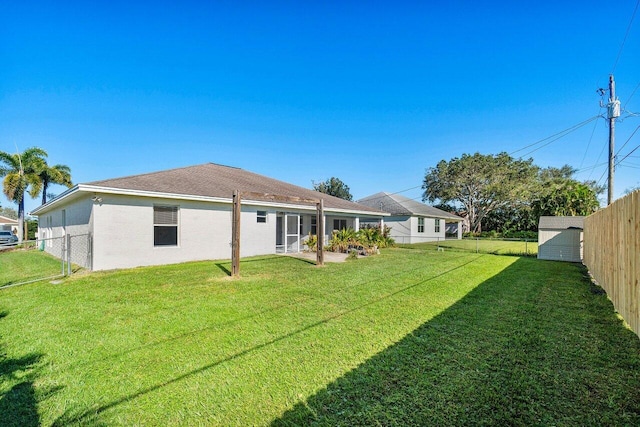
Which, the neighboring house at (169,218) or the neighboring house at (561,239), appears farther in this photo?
the neighboring house at (561,239)

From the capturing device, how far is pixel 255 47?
14422mm

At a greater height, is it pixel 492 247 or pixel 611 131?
pixel 611 131

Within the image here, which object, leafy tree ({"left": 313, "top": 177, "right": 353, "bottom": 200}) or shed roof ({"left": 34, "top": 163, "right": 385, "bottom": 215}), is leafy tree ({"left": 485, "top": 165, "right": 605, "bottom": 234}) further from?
leafy tree ({"left": 313, "top": 177, "right": 353, "bottom": 200})

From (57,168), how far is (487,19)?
37562mm

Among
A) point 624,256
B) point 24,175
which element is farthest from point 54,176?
point 624,256

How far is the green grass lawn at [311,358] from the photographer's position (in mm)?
2473

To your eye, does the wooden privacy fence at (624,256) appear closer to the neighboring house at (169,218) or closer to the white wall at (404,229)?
the neighboring house at (169,218)

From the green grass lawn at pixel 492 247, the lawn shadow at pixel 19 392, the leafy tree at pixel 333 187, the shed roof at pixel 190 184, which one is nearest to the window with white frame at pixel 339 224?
the shed roof at pixel 190 184

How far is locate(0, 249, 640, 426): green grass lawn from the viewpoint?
8.11 ft

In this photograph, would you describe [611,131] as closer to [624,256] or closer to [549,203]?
[624,256]

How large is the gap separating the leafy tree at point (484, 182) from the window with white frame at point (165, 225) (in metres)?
32.9

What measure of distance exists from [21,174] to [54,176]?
258cm

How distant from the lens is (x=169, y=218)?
10539 mm

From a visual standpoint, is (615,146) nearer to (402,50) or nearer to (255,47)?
(402,50)
